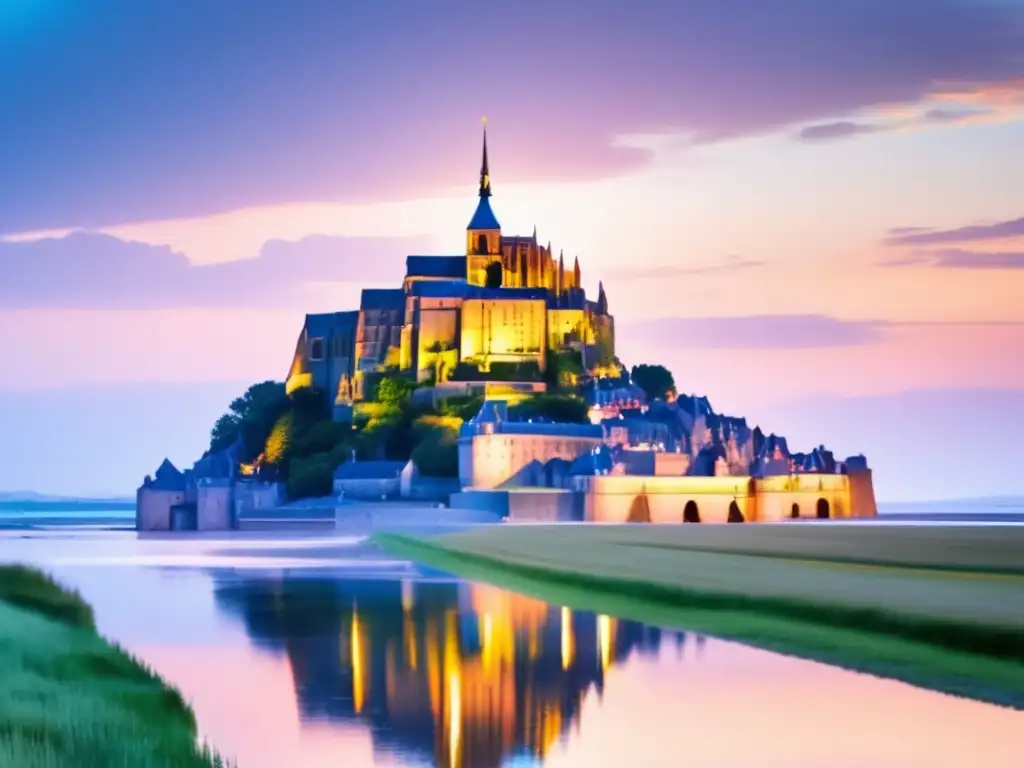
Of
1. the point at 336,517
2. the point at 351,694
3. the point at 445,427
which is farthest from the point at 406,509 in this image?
the point at 351,694

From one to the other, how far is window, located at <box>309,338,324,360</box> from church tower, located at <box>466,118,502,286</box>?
31.3ft

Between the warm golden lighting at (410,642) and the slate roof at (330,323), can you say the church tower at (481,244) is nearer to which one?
the slate roof at (330,323)

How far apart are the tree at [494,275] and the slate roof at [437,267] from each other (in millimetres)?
1491

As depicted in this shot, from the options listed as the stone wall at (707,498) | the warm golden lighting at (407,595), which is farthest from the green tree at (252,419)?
the warm golden lighting at (407,595)

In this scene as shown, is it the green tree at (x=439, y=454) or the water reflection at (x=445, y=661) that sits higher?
→ the green tree at (x=439, y=454)

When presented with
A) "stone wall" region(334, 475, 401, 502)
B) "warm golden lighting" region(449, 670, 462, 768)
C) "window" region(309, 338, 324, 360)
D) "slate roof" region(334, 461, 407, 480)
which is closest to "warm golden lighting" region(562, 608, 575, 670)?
"warm golden lighting" region(449, 670, 462, 768)

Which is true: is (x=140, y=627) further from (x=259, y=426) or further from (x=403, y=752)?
(x=259, y=426)

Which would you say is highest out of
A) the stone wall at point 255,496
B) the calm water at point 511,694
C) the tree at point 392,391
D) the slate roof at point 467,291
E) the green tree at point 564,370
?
the slate roof at point 467,291

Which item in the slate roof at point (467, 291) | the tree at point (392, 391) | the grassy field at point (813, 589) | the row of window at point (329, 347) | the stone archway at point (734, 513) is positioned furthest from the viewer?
the row of window at point (329, 347)

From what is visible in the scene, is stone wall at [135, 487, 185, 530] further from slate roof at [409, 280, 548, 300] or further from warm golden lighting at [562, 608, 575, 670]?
warm golden lighting at [562, 608, 575, 670]

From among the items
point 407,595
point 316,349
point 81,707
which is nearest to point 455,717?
point 81,707

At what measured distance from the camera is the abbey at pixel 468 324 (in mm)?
96312

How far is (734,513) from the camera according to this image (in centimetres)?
8019

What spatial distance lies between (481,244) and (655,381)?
13.8 m
